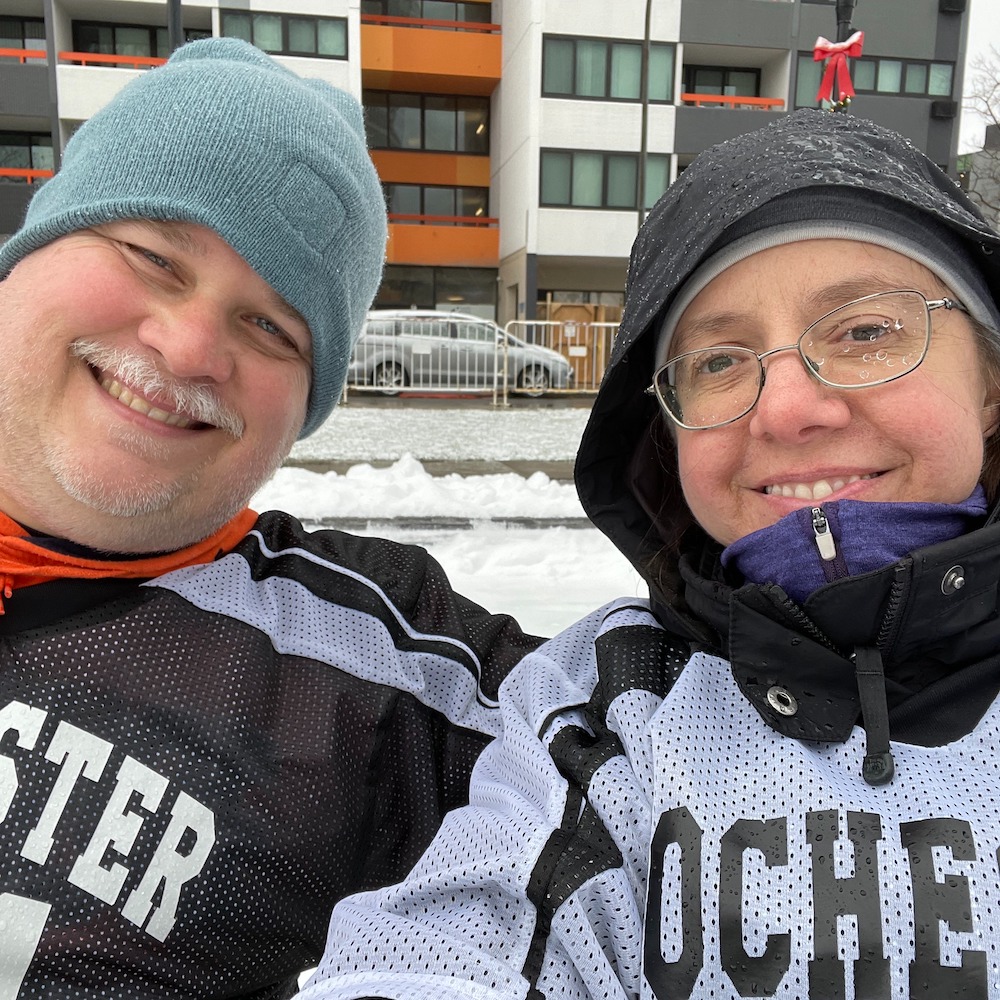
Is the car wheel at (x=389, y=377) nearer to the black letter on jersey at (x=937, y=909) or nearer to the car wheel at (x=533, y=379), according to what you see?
the car wheel at (x=533, y=379)

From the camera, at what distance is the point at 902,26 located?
23562mm

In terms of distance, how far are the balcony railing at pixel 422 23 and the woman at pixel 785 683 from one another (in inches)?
1001

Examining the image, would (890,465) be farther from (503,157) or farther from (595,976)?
(503,157)

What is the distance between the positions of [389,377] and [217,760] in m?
13.7

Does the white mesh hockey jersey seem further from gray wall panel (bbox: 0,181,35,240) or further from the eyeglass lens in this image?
gray wall panel (bbox: 0,181,35,240)

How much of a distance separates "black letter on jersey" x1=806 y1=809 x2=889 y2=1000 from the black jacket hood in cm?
45

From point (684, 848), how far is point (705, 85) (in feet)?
86.7

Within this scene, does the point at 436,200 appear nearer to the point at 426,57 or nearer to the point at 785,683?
the point at 426,57

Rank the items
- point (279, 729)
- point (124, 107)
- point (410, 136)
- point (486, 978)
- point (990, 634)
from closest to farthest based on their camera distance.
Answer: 1. point (486, 978)
2. point (990, 634)
3. point (279, 729)
4. point (124, 107)
5. point (410, 136)

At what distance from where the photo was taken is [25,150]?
2302 cm

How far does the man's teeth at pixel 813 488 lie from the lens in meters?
1.22

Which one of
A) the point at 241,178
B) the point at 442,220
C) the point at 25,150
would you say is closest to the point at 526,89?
the point at 442,220

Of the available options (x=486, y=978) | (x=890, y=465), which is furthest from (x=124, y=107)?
(x=486, y=978)

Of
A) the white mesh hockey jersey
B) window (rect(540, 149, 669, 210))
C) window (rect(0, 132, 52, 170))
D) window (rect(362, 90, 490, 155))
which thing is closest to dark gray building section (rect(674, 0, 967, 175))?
window (rect(540, 149, 669, 210))
